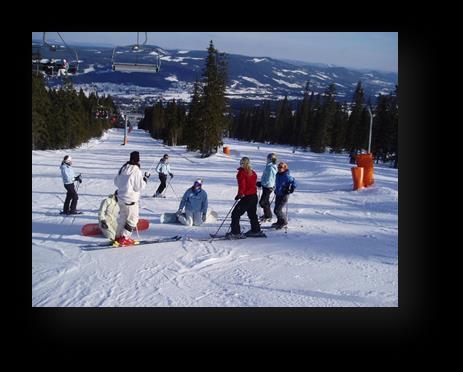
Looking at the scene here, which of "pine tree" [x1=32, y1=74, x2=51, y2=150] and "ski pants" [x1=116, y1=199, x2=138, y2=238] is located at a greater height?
"pine tree" [x1=32, y1=74, x2=51, y2=150]

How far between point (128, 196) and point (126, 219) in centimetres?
43

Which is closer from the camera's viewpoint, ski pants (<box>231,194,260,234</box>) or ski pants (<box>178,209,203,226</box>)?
ski pants (<box>231,194,260,234</box>)

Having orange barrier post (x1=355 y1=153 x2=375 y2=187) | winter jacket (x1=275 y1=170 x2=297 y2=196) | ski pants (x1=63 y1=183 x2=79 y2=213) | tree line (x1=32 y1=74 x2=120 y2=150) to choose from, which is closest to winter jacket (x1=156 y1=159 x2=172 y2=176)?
ski pants (x1=63 y1=183 x2=79 y2=213)

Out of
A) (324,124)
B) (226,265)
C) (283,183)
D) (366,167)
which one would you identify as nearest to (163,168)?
(283,183)

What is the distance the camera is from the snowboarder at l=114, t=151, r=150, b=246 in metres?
7.80

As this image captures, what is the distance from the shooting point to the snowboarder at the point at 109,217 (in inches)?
333

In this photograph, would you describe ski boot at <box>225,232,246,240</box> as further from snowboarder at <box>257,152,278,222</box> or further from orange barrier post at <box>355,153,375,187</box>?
orange barrier post at <box>355,153,375,187</box>

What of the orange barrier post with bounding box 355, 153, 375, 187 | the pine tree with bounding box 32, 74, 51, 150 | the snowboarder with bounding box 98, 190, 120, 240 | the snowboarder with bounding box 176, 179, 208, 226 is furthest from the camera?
the pine tree with bounding box 32, 74, 51, 150

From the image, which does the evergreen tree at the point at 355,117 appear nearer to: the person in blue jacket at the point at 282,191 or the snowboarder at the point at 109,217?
the person in blue jacket at the point at 282,191

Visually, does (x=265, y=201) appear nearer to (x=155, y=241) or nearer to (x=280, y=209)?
(x=280, y=209)

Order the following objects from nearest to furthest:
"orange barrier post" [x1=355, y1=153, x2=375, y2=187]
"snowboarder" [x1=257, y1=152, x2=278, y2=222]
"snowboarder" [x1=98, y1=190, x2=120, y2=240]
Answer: "snowboarder" [x1=98, y1=190, x2=120, y2=240], "snowboarder" [x1=257, y1=152, x2=278, y2=222], "orange barrier post" [x1=355, y1=153, x2=375, y2=187]

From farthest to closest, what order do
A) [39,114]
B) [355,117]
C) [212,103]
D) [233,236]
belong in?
[355,117], [39,114], [212,103], [233,236]

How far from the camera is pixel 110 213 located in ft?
28.2

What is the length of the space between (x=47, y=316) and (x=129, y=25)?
9.83 ft
